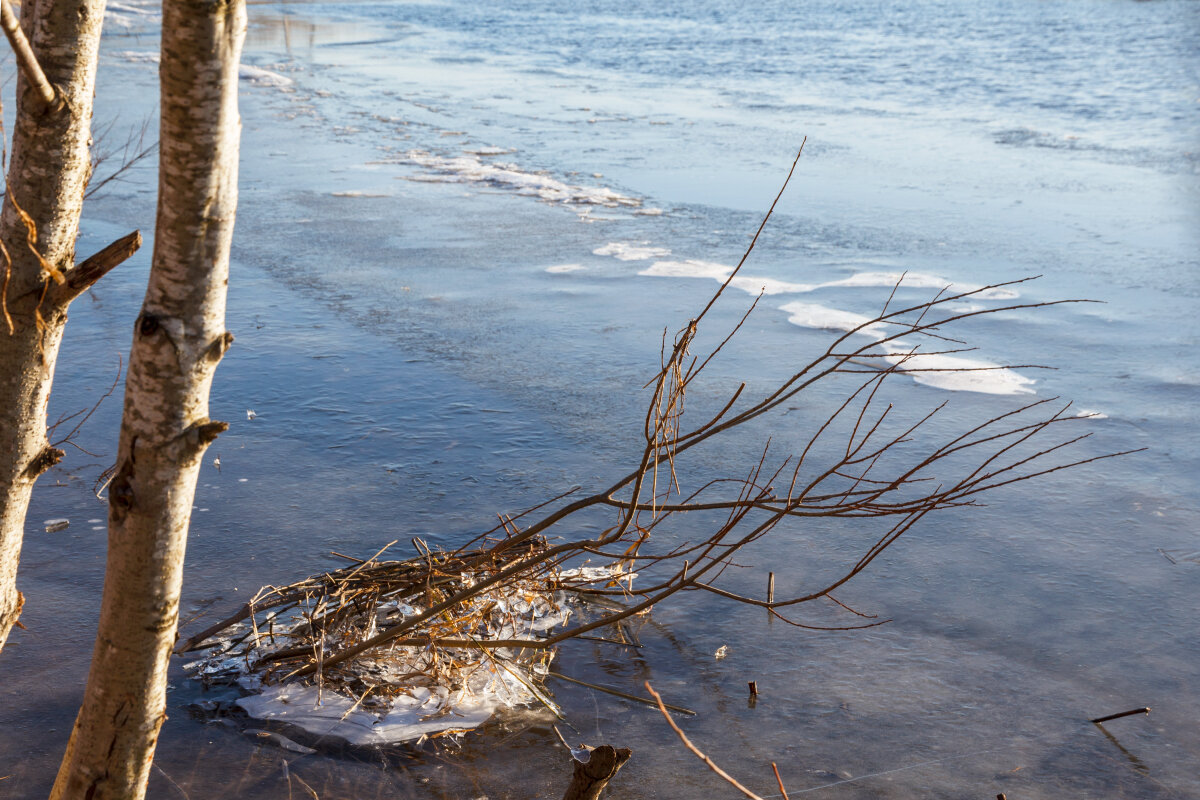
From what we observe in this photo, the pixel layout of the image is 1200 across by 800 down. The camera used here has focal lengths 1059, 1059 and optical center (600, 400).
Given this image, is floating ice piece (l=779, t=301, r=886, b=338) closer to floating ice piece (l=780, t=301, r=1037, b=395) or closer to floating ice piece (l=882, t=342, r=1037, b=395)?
floating ice piece (l=780, t=301, r=1037, b=395)

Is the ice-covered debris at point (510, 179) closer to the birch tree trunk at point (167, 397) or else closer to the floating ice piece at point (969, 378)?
the floating ice piece at point (969, 378)

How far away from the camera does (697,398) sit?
6109mm

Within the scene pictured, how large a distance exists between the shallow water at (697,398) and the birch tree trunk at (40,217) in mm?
1542

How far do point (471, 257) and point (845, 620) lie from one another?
5.47 meters

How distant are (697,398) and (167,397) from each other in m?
4.61

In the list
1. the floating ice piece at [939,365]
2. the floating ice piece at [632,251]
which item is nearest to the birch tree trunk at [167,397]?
the floating ice piece at [939,365]

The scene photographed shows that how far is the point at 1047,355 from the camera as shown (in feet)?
22.0

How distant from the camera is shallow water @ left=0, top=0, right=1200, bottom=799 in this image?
10.9ft

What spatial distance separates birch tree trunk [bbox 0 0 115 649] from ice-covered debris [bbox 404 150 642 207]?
8709mm

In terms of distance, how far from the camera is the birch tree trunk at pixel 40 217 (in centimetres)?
182

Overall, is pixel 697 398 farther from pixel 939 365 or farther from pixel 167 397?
pixel 167 397

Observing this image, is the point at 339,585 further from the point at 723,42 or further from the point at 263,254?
the point at 723,42

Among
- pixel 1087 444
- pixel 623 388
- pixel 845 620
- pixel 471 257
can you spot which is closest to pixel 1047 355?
pixel 1087 444

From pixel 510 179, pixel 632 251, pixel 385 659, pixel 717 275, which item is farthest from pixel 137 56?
pixel 385 659
